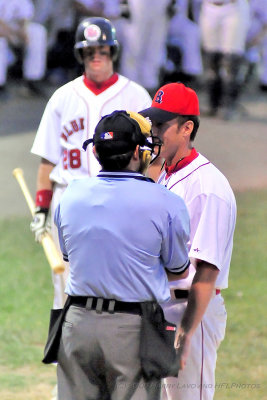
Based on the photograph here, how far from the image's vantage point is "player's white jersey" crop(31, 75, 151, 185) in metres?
5.27

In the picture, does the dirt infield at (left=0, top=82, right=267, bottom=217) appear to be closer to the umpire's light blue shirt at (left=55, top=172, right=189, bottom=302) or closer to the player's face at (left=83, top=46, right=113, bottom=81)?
the player's face at (left=83, top=46, right=113, bottom=81)

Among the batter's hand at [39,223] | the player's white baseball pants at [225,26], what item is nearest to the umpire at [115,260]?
the batter's hand at [39,223]

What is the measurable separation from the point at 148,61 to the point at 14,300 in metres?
6.79

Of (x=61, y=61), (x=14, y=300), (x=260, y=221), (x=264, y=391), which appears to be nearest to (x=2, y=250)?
(x=14, y=300)

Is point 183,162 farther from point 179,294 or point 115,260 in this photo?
point 115,260

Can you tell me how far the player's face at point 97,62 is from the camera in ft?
17.7

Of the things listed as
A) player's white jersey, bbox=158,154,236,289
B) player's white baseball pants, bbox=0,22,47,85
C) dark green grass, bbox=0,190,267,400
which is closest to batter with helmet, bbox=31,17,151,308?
dark green grass, bbox=0,190,267,400

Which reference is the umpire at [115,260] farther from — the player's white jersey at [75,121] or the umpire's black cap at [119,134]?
the player's white jersey at [75,121]

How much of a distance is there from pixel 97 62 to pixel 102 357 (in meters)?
2.65

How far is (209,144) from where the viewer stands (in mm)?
11516

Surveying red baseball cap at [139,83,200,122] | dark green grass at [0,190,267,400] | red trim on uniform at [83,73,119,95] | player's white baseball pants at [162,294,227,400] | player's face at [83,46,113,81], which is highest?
red baseball cap at [139,83,200,122]

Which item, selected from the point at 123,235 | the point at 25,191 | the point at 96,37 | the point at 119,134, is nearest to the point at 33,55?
the point at 96,37

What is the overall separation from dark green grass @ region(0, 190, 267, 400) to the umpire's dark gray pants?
78.5 inches

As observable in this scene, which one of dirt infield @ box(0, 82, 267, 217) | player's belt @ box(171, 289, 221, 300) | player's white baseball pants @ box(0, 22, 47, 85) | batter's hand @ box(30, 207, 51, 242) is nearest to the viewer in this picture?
player's belt @ box(171, 289, 221, 300)
